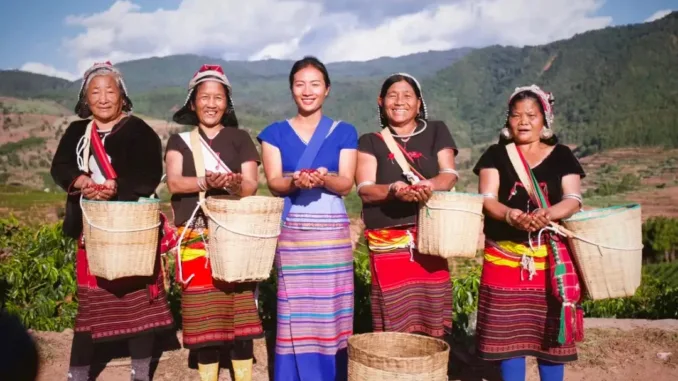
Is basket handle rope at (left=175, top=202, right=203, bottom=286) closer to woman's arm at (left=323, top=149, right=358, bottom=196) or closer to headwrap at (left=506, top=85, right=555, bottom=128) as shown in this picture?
woman's arm at (left=323, top=149, right=358, bottom=196)

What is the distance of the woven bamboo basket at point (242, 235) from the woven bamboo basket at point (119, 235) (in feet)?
0.98

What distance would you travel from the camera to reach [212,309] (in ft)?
10.6

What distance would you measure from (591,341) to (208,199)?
3082 mm

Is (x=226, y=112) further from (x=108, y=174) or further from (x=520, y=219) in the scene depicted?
(x=520, y=219)

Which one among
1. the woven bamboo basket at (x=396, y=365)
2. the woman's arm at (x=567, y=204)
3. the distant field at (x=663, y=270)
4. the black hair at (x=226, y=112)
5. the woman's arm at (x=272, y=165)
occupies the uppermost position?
the black hair at (x=226, y=112)

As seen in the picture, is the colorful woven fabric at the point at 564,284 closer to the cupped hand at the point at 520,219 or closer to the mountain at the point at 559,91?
the cupped hand at the point at 520,219

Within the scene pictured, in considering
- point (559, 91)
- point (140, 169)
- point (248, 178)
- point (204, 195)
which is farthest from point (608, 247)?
point (559, 91)

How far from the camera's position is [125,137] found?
10.7 feet

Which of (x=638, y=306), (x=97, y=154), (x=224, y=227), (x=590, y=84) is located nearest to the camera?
(x=224, y=227)

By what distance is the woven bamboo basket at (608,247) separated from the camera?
2881mm

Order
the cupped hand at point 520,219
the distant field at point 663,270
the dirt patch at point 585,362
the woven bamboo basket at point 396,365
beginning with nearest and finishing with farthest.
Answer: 1. the woven bamboo basket at point 396,365
2. the cupped hand at point 520,219
3. the dirt patch at point 585,362
4. the distant field at point 663,270

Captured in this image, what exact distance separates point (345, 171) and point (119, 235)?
46.3 inches

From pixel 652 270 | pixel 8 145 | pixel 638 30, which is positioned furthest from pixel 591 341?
pixel 638 30

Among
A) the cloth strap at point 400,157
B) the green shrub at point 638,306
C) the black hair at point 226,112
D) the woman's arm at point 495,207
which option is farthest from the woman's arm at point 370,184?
the green shrub at point 638,306
